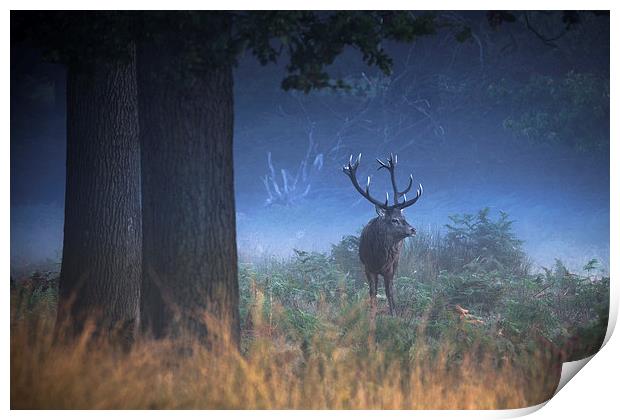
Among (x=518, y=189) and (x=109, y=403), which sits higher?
(x=518, y=189)

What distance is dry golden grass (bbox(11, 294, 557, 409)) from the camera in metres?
6.43

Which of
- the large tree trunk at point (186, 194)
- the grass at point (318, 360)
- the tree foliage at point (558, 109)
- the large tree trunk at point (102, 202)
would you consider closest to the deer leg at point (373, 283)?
the grass at point (318, 360)

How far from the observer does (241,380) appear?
254 inches

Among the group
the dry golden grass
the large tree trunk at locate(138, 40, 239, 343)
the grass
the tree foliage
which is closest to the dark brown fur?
the grass

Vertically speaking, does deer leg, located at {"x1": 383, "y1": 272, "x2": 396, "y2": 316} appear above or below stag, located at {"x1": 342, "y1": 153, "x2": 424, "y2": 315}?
below

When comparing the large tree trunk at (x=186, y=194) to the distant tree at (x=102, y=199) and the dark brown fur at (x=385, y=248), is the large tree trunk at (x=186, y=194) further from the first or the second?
the dark brown fur at (x=385, y=248)

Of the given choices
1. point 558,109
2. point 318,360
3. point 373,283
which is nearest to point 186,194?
point 318,360

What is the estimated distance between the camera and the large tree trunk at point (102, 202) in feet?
24.0

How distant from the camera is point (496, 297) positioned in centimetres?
933

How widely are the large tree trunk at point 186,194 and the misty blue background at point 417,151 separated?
3.92 meters

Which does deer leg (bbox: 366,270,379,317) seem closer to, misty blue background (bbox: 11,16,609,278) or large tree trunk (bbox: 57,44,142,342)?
misty blue background (bbox: 11,16,609,278)
